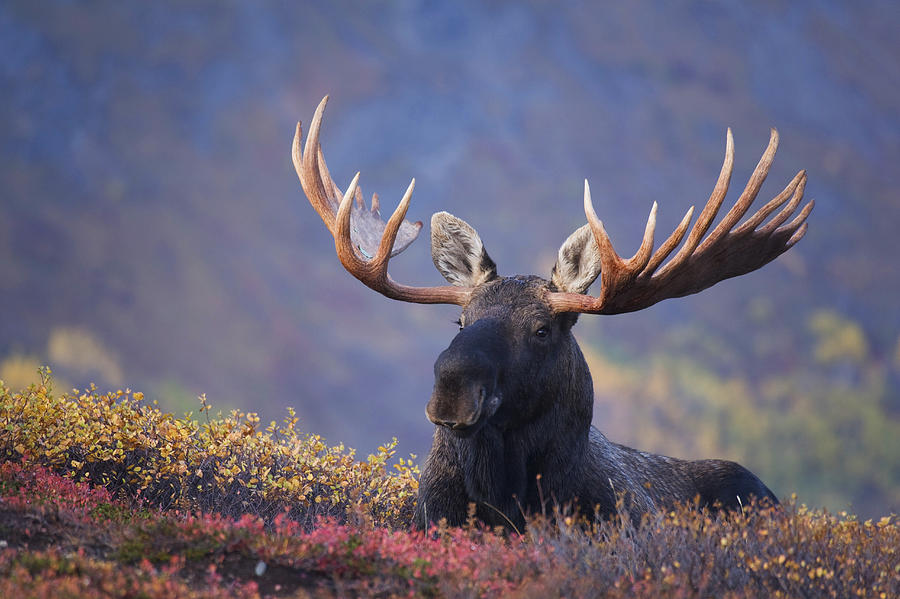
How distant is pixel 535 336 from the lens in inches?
269

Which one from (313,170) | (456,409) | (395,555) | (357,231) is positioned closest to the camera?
(395,555)

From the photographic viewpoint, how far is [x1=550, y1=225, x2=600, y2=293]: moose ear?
23.7 ft

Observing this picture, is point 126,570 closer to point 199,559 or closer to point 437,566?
point 199,559

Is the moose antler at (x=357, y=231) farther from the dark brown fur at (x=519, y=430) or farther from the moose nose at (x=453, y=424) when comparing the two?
the moose nose at (x=453, y=424)

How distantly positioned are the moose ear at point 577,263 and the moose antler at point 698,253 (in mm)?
218

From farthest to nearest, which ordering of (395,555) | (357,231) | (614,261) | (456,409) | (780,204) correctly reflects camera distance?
(357,231), (780,204), (614,261), (456,409), (395,555)

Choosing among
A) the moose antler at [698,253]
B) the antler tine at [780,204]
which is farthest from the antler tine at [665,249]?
the antler tine at [780,204]

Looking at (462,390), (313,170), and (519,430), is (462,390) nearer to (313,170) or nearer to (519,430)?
(519,430)

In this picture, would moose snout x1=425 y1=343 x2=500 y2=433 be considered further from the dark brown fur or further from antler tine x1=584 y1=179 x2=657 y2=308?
antler tine x1=584 y1=179 x2=657 y2=308

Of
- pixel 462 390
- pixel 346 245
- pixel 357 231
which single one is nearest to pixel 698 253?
pixel 462 390

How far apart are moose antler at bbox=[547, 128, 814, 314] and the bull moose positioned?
0.01 meters

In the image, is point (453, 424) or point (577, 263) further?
point (577, 263)

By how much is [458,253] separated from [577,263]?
41.4 inches

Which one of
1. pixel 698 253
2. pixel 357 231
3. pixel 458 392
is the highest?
pixel 357 231
